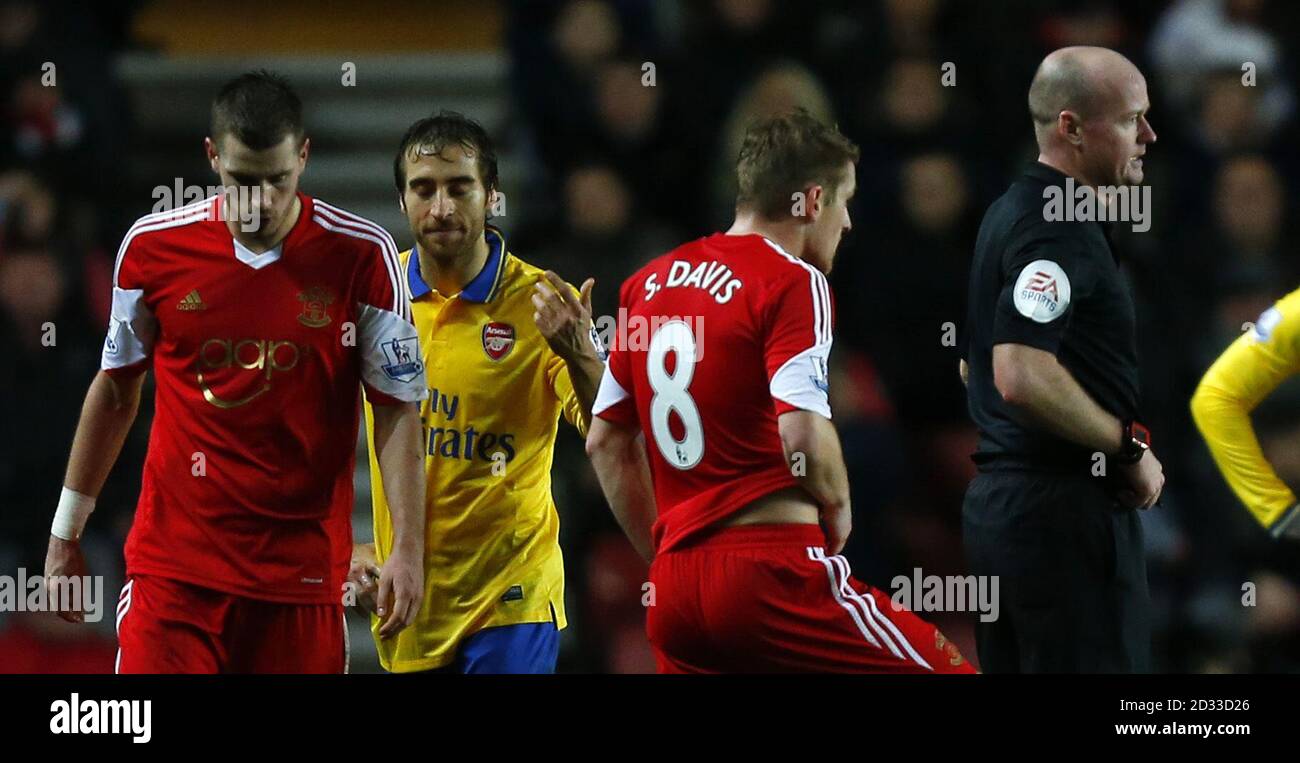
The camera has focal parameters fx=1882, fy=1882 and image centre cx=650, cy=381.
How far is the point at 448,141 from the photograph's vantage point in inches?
216

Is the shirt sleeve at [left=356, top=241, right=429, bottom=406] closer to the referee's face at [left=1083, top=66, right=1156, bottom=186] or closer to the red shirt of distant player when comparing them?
the red shirt of distant player

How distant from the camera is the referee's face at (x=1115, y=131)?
16.5 feet

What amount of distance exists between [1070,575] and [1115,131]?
1.19 meters

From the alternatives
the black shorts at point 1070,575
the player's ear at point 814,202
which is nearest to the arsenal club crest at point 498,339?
the player's ear at point 814,202

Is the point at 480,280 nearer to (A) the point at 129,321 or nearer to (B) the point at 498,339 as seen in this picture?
(B) the point at 498,339

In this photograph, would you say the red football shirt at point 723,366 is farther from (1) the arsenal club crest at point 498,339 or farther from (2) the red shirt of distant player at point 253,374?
(1) the arsenal club crest at point 498,339

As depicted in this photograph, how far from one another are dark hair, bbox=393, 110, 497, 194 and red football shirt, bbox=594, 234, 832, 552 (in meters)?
0.96

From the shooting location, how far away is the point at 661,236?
328 inches

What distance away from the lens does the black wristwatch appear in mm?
4828

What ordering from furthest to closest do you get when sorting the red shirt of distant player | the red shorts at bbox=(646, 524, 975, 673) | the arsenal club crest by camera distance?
the arsenal club crest
the red shirt of distant player
the red shorts at bbox=(646, 524, 975, 673)

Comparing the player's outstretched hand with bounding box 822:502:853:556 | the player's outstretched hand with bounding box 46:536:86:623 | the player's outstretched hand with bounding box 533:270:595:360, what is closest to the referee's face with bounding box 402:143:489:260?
the player's outstretched hand with bounding box 533:270:595:360

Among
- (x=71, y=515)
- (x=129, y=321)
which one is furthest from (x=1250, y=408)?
(x=71, y=515)

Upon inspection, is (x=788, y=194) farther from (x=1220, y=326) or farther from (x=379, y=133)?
(x=379, y=133)

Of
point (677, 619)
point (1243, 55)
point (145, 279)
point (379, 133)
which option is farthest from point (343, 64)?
point (677, 619)
